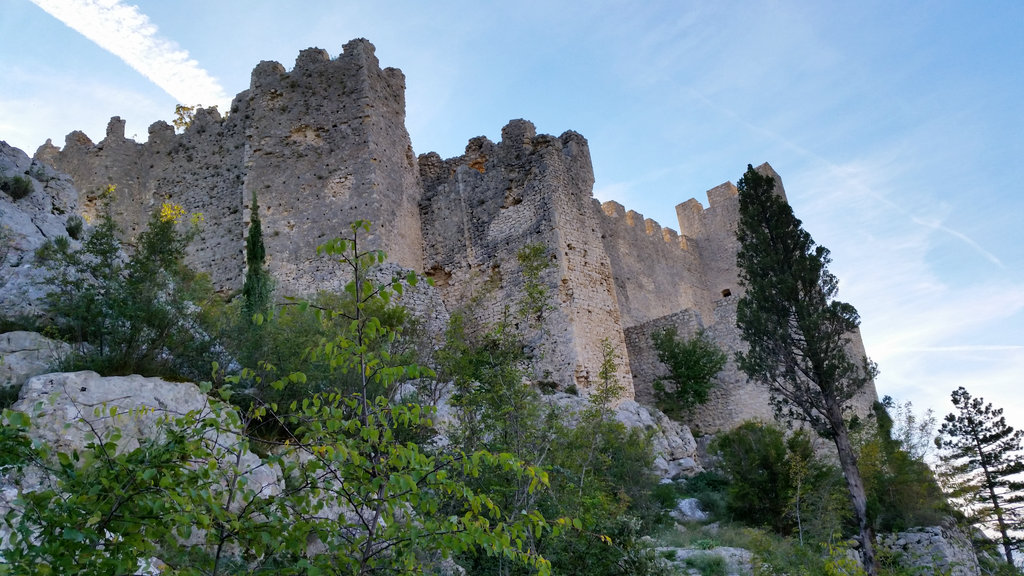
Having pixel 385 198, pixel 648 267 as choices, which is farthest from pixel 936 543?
pixel 648 267

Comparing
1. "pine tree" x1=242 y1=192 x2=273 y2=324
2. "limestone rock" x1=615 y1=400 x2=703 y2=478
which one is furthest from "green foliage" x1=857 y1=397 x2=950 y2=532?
"pine tree" x1=242 y1=192 x2=273 y2=324

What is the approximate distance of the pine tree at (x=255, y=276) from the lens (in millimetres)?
12484

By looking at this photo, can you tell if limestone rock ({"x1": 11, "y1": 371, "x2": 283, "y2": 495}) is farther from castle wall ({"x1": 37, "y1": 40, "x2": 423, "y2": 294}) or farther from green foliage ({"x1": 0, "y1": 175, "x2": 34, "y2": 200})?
castle wall ({"x1": 37, "y1": 40, "x2": 423, "y2": 294})

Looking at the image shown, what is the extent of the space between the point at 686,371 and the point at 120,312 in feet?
49.0

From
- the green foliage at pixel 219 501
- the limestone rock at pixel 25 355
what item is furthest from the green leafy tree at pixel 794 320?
the limestone rock at pixel 25 355

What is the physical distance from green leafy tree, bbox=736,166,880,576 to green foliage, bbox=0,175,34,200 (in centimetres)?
1238

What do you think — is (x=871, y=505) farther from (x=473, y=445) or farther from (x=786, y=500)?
(x=473, y=445)

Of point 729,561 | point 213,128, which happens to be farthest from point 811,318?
point 213,128

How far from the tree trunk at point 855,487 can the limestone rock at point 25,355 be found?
33.0ft

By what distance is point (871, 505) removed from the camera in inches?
506

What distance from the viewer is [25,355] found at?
23.4 ft

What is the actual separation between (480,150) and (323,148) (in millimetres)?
4696

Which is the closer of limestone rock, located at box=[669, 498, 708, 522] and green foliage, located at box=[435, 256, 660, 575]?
→ green foliage, located at box=[435, 256, 660, 575]

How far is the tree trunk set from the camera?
9852 millimetres
